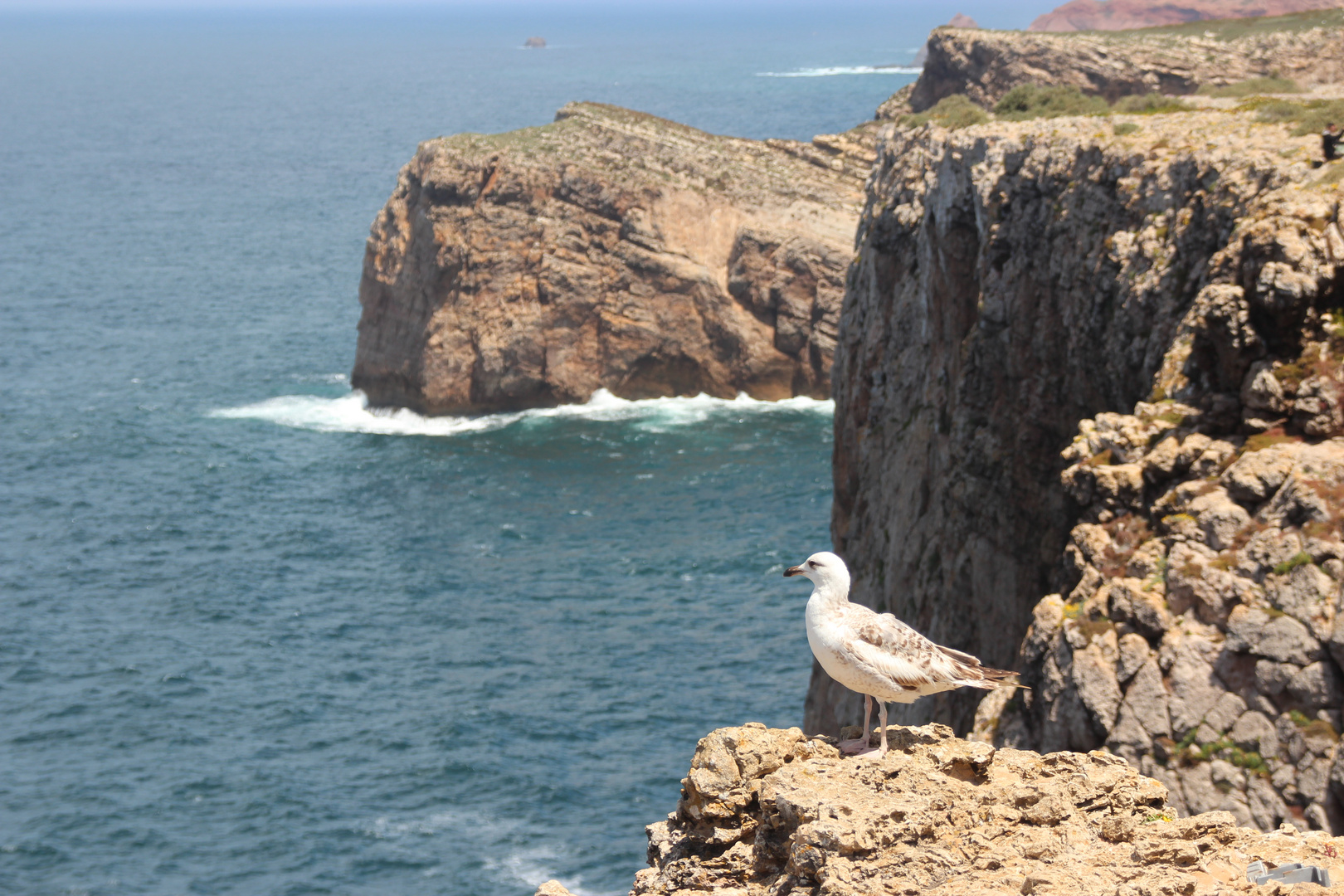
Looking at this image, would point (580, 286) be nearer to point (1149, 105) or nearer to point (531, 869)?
point (531, 869)

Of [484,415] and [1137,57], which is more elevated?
[1137,57]

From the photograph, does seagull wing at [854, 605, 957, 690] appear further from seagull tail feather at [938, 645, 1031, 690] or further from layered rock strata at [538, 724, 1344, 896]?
layered rock strata at [538, 724, 1344, 896]

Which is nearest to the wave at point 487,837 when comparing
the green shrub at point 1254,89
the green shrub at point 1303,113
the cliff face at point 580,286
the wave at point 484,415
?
the green shrub at point 1303,113

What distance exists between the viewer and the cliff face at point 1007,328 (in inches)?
1374

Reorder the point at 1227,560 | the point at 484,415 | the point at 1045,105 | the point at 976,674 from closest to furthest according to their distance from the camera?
1. the point at 976,674
2. the point at 1227,560
3. the point at 1045,105
4. the point at 484,415

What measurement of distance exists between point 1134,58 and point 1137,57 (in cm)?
33

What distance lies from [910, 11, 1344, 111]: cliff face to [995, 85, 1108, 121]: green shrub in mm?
48477

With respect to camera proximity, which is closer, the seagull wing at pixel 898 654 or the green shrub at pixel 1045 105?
the seagull wing at pixel 898 654

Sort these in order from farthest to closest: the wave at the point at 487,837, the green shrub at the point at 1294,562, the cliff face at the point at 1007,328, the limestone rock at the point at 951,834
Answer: the wave at the point at 487,837, the cliff face at the point at 1007,328, the green shrub at the point at 1294,562, the limestone rock at the point at 951,834

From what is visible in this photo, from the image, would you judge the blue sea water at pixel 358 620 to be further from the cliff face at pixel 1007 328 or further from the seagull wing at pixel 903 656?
the seagull wing at pixel 903 656

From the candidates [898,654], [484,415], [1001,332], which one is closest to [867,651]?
[898,654]

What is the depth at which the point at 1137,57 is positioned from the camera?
123 meters

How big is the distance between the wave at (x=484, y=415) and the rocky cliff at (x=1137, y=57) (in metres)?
36.7

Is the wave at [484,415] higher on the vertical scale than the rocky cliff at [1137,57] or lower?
lower
